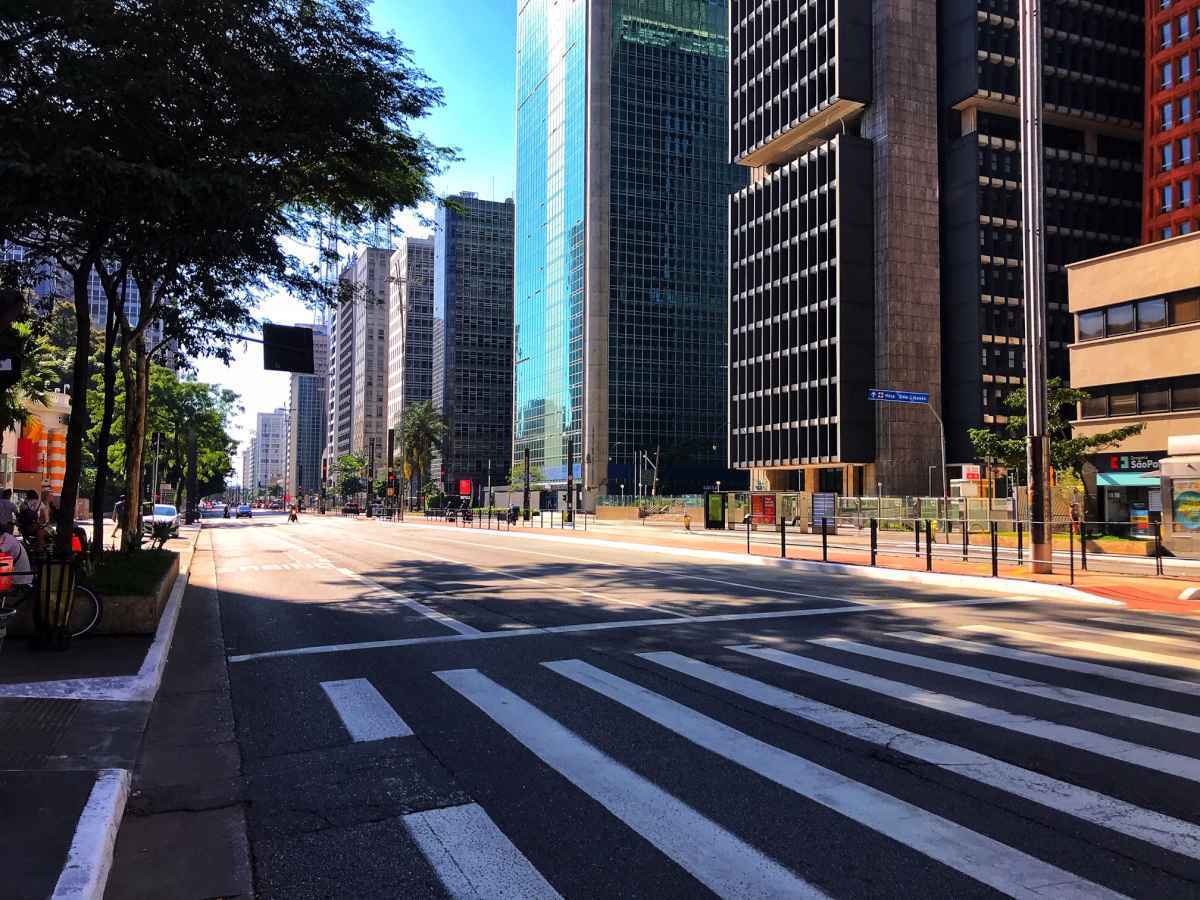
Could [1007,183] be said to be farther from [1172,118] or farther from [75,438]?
[75,438]

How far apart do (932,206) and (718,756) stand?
8054 cm

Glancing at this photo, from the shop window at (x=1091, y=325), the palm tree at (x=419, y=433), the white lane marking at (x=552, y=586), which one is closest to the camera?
the white lane marking at (x=552, y=586)

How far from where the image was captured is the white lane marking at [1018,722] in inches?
213

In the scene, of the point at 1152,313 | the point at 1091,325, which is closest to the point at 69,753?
the point at 1152,313

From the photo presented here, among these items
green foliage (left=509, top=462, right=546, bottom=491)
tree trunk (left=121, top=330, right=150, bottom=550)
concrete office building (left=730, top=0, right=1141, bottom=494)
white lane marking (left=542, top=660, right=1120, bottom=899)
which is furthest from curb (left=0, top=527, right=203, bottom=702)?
green foliage (left=509, top=462, right=546, bottom=491)

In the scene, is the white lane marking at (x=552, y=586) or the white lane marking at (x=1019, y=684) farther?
the white lane marking at (x=552, y=586)

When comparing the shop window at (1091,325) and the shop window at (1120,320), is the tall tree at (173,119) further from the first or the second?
the shop window at (1091,325)

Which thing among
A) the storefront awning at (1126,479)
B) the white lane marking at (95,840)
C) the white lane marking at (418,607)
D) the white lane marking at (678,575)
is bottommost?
the white lane marking at (678,575)

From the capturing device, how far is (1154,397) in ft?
136

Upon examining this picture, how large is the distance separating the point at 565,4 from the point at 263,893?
135782mm

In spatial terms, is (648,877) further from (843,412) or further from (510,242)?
(510,242)

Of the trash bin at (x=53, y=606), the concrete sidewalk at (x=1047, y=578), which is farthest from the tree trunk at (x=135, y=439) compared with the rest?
the concrete sidewalk at (x=1047, y=578)

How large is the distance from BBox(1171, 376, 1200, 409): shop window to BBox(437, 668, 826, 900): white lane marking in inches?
1720

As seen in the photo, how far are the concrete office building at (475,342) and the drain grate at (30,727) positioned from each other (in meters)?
149
